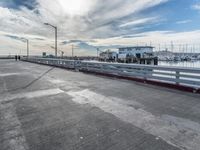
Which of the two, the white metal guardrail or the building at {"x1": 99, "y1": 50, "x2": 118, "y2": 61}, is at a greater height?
the building at {"x1": 99, "y1": 50, "x2": 118, "y2": 61}

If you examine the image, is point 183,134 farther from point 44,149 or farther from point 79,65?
point 79,65

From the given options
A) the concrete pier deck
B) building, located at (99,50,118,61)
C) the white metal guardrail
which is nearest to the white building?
building, located at (99,50,118,61)

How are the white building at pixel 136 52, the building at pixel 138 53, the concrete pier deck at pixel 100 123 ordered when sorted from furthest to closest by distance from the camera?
1. the white building at pixel 136 52
2. the building at pixel 138 53
3. the concrete pier deck at pixel 100 123

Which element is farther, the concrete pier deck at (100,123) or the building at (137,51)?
the building at (137,51)

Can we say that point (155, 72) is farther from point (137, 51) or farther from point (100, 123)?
point (137, 51)

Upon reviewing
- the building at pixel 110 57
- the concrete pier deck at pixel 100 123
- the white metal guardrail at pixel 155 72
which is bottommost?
the concrete pier deck at pixel 100 123

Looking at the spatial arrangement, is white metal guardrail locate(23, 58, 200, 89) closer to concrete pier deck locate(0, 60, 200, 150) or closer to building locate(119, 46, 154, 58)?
concrete pier deck locate(0, 60, 200, 150)

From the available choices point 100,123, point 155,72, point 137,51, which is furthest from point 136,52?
point 100,123

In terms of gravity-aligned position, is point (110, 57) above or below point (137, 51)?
below

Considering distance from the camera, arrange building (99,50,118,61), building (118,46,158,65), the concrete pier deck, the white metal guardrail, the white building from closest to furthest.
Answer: the concrete pier deck → the white metal guardrail → building (118,46,158,65) → the white building → building (99,50,118,61)

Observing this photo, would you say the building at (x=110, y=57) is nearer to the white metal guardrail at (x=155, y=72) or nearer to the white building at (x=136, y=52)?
the white building at (x=136, y=52)

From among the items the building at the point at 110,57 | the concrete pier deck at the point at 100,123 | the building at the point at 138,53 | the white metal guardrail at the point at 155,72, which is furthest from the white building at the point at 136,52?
the concrete pier deck at the point at 100,123

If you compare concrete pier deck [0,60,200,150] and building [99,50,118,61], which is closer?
concrete pier deck [0,60,200,150]

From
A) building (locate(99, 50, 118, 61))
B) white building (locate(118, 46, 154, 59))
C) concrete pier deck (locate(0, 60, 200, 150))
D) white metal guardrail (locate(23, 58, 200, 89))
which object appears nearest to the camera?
concrete pier deck (locate(0, 60, 200, 150))
